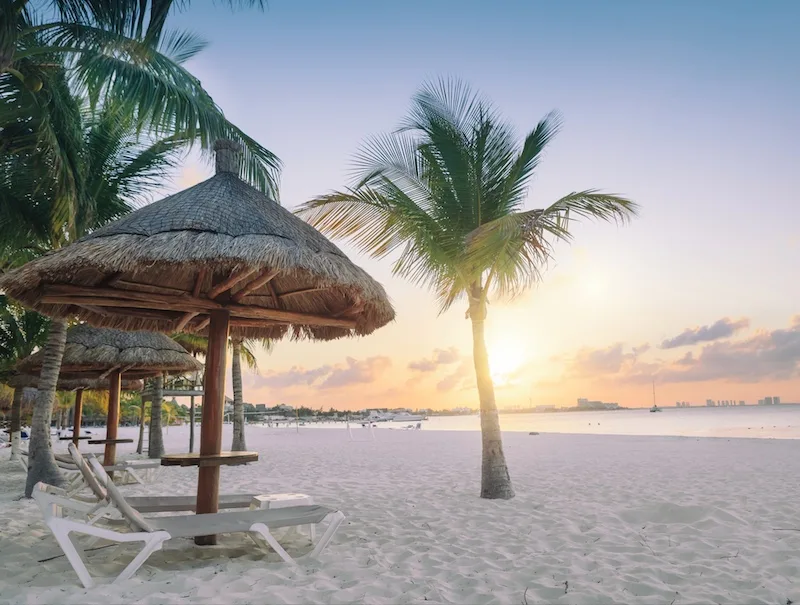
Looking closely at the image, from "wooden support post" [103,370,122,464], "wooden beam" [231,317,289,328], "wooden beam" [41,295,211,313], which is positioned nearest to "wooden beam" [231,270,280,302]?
"wooden beam" [41,295,211,313]

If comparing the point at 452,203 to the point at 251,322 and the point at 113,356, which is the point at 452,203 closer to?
the point at 251,322

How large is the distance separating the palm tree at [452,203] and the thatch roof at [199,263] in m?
2.43

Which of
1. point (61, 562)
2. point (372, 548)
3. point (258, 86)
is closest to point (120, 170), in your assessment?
point (258, 86)

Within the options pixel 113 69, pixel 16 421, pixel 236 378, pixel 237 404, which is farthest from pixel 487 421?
pixel 16 421

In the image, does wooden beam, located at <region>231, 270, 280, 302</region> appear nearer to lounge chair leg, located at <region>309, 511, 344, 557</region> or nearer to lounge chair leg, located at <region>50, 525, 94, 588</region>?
lounge chair leg, located at <region>309, 511, 344, 557</region>

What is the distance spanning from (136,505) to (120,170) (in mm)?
6901

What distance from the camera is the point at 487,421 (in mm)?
7523

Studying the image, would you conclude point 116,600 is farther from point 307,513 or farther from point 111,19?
point 111,19

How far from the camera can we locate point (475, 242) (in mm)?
6410

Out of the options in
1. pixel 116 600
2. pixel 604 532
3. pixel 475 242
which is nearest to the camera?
pixel 116 600

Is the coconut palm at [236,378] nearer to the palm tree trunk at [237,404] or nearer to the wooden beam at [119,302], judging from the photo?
the palm tree trunk at [237,404]

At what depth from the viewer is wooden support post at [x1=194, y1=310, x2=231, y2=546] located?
4488mm

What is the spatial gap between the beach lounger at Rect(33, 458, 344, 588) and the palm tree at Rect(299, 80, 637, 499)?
3722 mm

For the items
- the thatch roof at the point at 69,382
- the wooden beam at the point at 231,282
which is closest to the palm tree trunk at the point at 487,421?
the wooden beam at the point at 231,282
